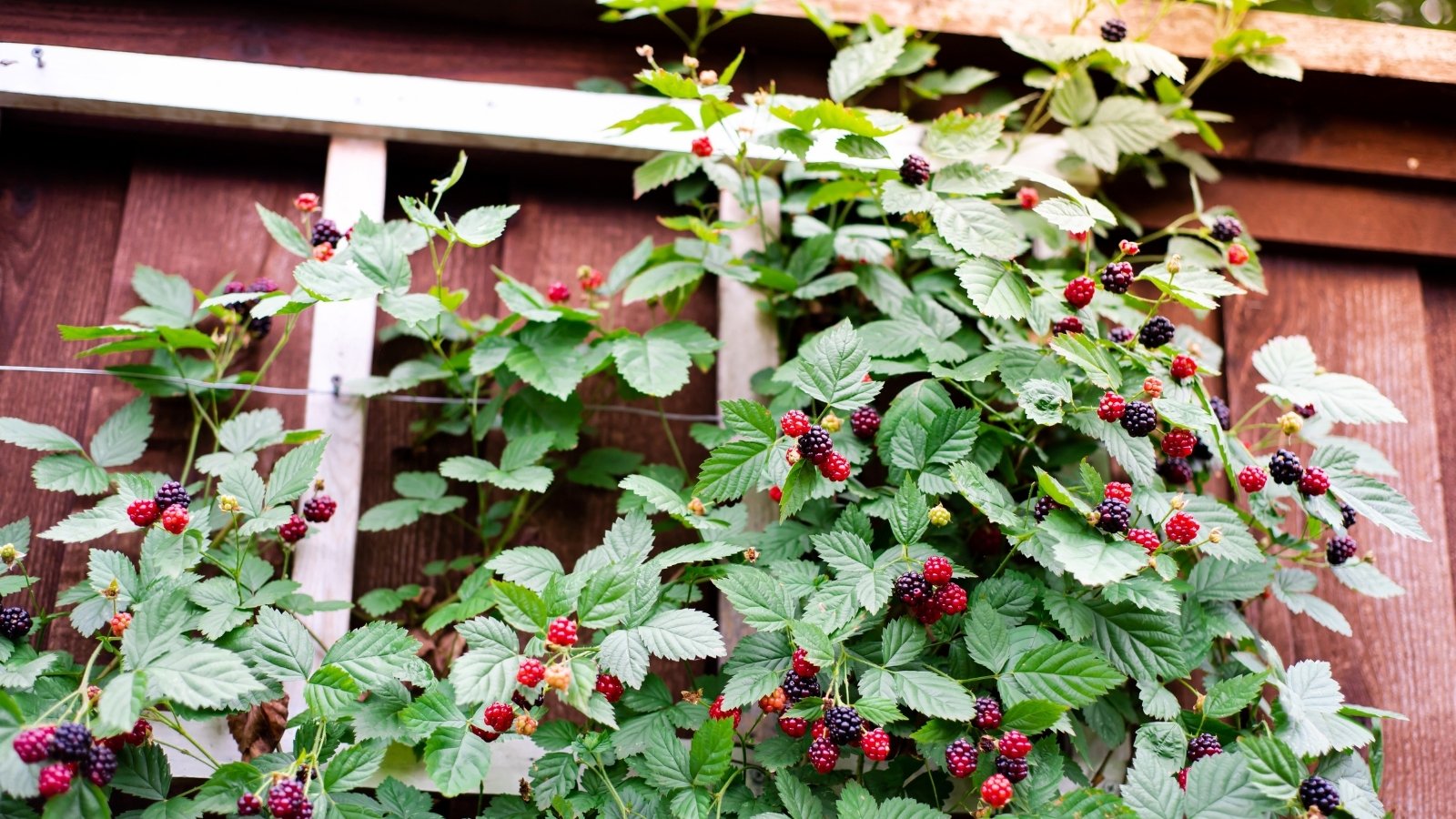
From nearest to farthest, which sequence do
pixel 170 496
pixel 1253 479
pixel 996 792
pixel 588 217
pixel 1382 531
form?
pixel 996 792
pixel 170 496
pixel 1253 479
pixel 1382 531
pixel 588 217

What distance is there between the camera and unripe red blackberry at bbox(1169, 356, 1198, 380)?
4.42ft

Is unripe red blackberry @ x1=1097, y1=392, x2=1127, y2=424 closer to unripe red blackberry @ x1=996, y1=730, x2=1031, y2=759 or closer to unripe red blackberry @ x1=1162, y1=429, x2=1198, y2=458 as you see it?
unripe red blackberry @ x1=1162, y1=429, x2=1198, y2=458

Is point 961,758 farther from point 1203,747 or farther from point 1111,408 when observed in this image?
point 1111,408

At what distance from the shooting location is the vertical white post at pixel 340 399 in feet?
4.82

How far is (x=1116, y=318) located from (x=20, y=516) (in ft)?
5.58

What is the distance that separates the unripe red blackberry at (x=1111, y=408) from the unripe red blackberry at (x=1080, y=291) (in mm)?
148

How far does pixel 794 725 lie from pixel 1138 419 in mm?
594

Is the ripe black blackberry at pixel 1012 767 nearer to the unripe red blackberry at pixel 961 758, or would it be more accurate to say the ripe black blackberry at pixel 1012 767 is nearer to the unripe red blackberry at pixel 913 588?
the unripe red blackberry at pixel 961 758

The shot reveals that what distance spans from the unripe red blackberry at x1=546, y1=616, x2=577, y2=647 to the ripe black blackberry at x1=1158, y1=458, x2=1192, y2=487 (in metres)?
0.95

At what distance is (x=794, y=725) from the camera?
1241mm

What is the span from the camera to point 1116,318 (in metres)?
1.57

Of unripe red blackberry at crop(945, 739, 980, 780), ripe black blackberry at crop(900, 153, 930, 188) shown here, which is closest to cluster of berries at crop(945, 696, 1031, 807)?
unripe red blackberry at crop(945, 739, 980, 780)

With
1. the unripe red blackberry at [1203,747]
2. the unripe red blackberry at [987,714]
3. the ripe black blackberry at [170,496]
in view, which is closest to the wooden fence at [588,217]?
the ripe black blackberry at [170,496]

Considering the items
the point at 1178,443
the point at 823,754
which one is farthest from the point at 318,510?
the point at 1178,443
